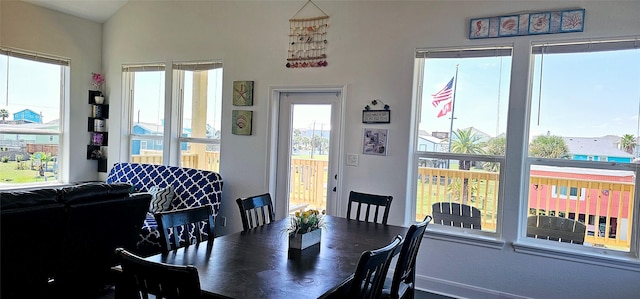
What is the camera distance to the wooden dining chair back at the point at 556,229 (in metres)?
3.29

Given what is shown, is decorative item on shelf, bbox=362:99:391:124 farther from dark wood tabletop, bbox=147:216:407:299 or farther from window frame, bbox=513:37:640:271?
dark wood tabletop, bbox=147:216:407:299

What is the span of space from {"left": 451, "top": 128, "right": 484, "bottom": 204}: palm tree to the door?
114 cm

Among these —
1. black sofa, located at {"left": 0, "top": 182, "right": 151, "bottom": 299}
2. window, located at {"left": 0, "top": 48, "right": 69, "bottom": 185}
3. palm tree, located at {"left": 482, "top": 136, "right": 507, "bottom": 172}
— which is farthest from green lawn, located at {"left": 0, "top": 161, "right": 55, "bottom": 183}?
palm tree, located at {"left": 482, "top": 136, "right": 507, "bottom": 172}

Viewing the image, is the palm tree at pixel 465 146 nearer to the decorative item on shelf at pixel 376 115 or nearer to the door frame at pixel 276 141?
the decorative item on shelf at pixel 376 115

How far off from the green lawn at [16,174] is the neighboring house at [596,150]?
5813mm

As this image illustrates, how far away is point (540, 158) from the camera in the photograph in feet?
11.0

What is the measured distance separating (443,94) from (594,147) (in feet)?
4.16

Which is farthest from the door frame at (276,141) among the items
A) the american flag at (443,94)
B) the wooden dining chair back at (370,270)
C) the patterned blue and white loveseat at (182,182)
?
the wooden dining chair back at (370,270)

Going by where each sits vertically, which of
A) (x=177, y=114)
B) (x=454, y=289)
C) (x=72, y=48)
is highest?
(x=72, y=48)

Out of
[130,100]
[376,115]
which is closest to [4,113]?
[130,100]

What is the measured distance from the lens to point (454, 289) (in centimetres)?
358

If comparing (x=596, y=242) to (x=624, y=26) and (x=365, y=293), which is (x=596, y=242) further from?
(x=365, y=293)

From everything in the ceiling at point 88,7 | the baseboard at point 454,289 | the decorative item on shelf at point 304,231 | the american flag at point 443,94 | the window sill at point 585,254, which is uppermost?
the ceiling at point 88,7

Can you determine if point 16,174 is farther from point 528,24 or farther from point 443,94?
point 528,24
